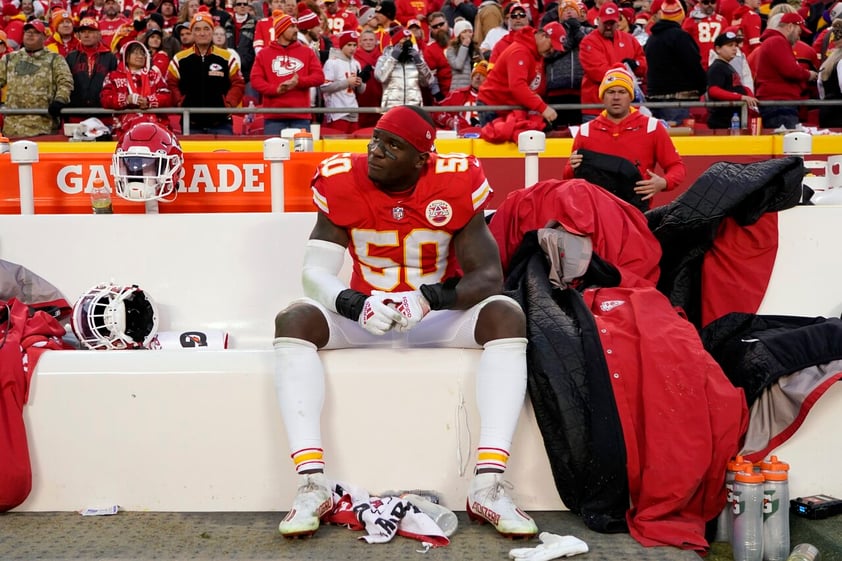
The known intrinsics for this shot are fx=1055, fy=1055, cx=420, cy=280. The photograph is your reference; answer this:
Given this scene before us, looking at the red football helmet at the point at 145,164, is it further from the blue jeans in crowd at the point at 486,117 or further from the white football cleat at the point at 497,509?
the blue jeans in crowd at the point at 486,117

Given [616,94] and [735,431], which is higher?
[616,94]

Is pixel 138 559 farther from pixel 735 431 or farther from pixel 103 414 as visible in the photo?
pixel 735 431

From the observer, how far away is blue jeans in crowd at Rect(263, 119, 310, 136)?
869 cm

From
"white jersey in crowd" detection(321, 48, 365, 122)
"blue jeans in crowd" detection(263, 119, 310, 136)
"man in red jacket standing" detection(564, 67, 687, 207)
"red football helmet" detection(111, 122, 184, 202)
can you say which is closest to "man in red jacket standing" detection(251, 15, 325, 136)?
"blue jeans in crowd" detection(263, 119, 310, 136)

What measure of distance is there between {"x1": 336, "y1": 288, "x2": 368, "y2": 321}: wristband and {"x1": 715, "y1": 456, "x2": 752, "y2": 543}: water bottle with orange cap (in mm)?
1303

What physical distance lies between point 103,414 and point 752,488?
6.98 feet

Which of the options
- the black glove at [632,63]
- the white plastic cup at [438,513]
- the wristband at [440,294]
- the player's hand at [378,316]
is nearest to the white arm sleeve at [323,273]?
the player's hand at [378,316]

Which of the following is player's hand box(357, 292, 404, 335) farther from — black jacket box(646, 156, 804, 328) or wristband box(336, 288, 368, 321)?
black jacket box(646, 156, 804, 328)

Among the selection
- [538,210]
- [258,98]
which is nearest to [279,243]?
[538,210]

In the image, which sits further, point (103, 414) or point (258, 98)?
point (258, 98)

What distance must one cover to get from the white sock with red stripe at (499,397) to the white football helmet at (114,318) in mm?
1677

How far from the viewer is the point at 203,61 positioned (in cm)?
887

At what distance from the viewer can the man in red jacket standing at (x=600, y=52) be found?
8000 millimetres

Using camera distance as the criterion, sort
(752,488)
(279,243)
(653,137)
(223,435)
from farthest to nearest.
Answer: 1. (653,137)
2. (279,243)
3. (223,435)
4. (752,488)
